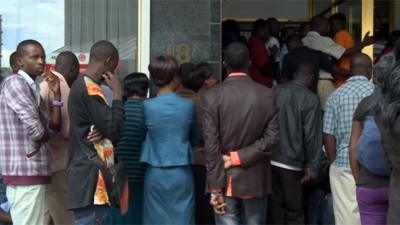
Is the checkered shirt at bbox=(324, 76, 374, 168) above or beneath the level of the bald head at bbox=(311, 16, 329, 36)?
beneath

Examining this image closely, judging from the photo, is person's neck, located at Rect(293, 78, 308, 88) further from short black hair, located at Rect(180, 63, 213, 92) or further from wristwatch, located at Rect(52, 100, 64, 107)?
wristwatch, located at Rect(52, 100, 64, 107)

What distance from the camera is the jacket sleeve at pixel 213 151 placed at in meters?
4.99

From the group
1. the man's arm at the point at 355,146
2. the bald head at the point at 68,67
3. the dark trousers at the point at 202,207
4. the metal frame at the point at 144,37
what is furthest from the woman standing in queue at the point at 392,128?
the metal frame at the point at 144,37

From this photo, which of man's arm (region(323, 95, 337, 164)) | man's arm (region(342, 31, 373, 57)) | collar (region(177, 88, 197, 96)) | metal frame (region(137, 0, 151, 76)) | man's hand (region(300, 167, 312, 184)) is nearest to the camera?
man's arm (region(323, 95, 337, 164))

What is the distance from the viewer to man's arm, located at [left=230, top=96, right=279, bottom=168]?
498 cm

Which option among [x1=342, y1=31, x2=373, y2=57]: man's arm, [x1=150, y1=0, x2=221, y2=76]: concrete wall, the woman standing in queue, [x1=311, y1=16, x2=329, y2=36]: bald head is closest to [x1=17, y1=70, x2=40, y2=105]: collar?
[x1=150, y1=0, x2=221, y2=76]: concrete wall

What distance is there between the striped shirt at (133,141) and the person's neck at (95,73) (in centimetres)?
73

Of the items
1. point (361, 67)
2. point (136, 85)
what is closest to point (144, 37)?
point (136, 85)

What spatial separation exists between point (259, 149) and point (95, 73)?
136 cm

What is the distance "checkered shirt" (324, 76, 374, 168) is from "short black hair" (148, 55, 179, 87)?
145cm

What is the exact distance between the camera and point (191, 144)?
18.1 feet

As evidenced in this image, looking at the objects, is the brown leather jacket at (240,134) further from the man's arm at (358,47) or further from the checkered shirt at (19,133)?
the man's arm at (358,47)

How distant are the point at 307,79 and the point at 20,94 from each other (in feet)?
8.37

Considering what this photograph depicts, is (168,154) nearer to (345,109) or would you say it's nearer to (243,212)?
(243,212)
